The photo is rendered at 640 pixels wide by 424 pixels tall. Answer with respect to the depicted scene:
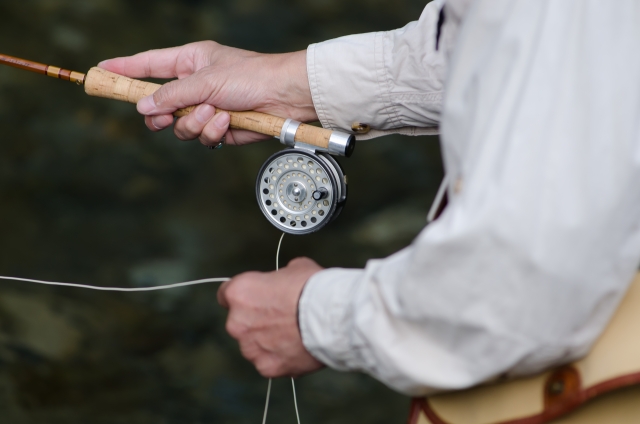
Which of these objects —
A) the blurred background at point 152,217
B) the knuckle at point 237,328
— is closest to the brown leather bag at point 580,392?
the knuckle at point 237,328

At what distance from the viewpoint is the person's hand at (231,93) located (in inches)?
57.1

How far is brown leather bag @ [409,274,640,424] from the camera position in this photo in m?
0.84

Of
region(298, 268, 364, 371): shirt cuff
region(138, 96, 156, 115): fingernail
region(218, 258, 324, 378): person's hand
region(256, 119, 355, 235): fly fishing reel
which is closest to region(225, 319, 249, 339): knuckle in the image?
region(218, 258, 324, 378): person's hand

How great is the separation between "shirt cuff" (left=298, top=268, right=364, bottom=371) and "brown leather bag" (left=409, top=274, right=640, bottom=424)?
6.6 inches

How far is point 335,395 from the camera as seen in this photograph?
247cm

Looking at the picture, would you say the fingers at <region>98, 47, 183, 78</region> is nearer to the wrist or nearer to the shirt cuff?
the wrist

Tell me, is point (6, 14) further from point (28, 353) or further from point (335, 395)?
point (335, 395)

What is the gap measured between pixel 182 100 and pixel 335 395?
138cm

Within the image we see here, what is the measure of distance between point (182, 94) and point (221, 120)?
0.31 feet

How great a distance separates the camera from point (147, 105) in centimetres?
147

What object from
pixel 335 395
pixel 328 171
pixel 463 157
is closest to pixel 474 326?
pixel 463 157

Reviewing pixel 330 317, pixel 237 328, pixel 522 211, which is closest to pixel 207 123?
pixel 237 328

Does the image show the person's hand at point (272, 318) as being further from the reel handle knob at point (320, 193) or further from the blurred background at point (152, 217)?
the blurred background at point (152, 217)

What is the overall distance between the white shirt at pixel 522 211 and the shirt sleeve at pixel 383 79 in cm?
48
